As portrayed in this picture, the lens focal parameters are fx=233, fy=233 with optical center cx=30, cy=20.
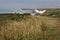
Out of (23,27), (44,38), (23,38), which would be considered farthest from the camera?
(44,38)

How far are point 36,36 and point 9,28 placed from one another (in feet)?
7.47

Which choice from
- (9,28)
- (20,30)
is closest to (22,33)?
(20,30)

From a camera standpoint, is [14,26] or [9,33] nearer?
[9,33]

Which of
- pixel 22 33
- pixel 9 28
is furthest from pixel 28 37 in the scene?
pixel 9 28

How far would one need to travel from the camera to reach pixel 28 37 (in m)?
11.3

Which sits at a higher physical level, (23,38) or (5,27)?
(5,27)

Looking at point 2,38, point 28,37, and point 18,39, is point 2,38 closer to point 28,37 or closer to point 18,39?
point 18,39

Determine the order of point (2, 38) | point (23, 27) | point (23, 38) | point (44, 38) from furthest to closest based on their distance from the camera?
point (44, 38) < point (23, 27) < point (23, 38) < point (2, 38)

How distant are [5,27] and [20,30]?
3.07 feet

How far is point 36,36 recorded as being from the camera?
40.3ft

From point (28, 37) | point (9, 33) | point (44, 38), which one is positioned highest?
point (9, 33)

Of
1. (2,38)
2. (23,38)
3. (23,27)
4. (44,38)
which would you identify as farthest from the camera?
(44,38)

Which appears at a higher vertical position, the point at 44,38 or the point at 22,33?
the point at 22,33

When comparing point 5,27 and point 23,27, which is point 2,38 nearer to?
point 5,27
